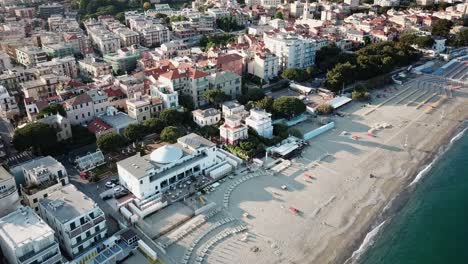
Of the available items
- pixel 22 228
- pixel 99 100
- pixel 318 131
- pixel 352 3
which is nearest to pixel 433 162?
pixel 318 131

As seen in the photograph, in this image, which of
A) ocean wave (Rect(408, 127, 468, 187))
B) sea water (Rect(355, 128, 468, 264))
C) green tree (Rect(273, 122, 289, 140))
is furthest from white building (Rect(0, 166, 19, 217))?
ocean wave (Rect(408, 127, 468, 187))

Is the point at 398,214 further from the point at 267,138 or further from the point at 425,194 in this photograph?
the point at 267,138

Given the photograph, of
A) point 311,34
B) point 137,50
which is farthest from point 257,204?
point 311,34

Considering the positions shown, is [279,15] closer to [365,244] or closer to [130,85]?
[130,85]

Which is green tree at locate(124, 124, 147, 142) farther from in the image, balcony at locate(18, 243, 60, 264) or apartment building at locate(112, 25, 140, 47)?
apartment building at locate(112, 25, 140, 47)

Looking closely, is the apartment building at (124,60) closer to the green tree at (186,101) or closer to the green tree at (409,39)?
the green tree at (186,101)
